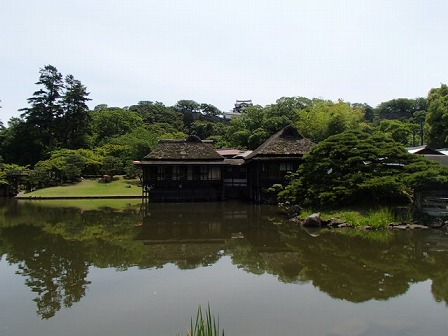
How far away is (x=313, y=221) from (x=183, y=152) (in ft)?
55.7

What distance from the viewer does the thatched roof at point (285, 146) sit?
27.5m

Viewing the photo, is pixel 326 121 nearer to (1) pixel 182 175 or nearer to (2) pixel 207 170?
(2) pixel 207 170

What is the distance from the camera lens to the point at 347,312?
7.18 m

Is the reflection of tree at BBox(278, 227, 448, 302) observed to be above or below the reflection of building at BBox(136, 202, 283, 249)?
above

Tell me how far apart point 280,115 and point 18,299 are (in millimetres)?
43251

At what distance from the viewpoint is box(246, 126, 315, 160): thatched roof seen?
2753 centimetres

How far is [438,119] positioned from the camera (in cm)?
3625

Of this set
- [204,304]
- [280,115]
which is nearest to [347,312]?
[204,304]

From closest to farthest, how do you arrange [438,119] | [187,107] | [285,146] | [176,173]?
1. [285,146]
2. [176,173]
3. [438,119]
4. [187,107]

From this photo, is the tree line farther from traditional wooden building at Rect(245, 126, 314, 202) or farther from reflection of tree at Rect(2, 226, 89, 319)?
reflection of tree at Rect(2, 226, 89, 319)

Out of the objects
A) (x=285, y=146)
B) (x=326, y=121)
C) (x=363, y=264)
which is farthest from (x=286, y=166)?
(x=363, y=264)

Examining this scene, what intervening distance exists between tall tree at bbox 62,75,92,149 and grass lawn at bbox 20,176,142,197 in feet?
48.7

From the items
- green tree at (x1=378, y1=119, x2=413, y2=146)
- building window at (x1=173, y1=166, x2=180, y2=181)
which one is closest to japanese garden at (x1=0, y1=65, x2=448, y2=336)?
building window at (x1=173, y1=166, x2=180, y2=181)

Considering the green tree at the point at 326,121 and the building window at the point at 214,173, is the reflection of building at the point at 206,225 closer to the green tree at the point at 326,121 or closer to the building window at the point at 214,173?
the building window at the point at 214,173
